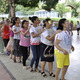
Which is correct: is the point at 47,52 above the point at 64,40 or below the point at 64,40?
below

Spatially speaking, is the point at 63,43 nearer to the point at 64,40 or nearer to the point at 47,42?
the point at 64,40

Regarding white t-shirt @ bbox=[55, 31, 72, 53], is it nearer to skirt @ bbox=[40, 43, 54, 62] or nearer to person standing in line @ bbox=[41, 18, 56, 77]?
person standing in line @ bbox=[41, 18, 56, 77]

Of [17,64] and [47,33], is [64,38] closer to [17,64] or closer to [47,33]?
[47,33]

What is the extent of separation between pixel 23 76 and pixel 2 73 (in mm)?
687

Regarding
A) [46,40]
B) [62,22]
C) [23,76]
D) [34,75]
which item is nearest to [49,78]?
[34,75]

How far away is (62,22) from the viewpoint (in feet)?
9.95

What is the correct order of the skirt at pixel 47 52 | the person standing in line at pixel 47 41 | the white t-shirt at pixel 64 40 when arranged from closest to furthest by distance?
the white t-shirt at pixel 64 40
the person standing in line at pixel 47 41
the skirt at pixel 47 52

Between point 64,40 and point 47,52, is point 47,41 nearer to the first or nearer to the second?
point 47,52

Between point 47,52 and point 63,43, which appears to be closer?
point 63,43

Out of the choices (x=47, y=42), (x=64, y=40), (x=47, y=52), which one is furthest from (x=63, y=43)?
(x=47, y=52)

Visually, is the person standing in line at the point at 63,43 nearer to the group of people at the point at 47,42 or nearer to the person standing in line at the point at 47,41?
the group of people at the point at 47,42

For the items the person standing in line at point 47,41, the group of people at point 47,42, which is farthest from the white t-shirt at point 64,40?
the person standing in line at point 47,41

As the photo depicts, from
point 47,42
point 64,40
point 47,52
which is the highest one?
point 64,40

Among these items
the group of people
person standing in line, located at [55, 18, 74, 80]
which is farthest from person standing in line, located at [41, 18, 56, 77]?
person standing in line, located at [55, 18, 74, 80]
